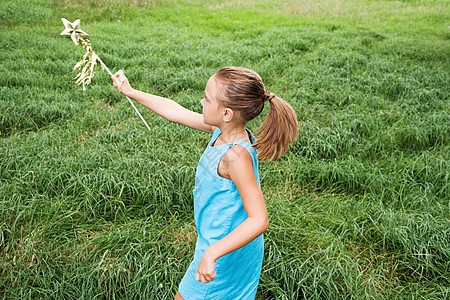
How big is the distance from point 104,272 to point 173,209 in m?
0.76

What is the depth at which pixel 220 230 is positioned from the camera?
152 cm

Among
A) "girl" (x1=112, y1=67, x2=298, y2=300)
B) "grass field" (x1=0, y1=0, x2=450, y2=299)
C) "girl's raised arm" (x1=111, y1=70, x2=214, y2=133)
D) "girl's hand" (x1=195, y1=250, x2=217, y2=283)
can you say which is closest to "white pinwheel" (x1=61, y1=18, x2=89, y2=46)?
"girl's raised arm" (x1=111, y1=70, x2=214, y2=133)

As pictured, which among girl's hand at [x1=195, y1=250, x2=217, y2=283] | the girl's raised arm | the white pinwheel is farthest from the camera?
the white pinwheel

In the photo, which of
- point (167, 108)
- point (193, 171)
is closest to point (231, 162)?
point (167, 108)

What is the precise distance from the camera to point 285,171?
11.0 ft

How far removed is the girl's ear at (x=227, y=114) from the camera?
151cm

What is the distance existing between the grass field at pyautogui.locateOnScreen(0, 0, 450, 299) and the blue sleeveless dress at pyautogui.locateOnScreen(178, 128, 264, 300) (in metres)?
0.65

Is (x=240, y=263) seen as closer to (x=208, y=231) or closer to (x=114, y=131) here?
(x=208, y=231)

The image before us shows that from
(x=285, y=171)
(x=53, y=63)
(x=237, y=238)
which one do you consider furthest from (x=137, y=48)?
(x=237, y=238)

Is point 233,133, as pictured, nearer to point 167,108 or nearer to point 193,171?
point 167,108

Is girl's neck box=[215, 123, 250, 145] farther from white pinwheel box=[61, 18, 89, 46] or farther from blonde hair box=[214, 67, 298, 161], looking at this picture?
white pinwheel box=[61, 18, 89, 46]

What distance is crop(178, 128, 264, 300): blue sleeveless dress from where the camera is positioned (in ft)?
4.87

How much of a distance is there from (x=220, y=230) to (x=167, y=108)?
729 mm

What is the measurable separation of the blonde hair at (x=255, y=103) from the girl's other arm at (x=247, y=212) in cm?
13
